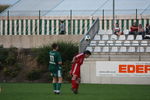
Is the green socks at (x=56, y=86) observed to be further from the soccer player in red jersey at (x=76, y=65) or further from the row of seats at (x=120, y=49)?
the row of seats at (x=120, y=49)

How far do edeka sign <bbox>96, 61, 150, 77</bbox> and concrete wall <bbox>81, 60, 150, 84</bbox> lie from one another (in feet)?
0.61

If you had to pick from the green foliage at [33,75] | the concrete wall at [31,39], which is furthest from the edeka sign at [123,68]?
the concrete wall at [31,39]

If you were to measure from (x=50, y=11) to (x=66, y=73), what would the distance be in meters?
10.5

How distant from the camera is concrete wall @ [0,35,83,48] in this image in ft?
152

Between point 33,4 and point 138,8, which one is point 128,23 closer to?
point 138,8

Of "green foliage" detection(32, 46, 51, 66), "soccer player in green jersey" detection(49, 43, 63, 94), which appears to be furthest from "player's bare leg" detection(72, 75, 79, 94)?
"green foliage" detection(32, 46, 51, 66)

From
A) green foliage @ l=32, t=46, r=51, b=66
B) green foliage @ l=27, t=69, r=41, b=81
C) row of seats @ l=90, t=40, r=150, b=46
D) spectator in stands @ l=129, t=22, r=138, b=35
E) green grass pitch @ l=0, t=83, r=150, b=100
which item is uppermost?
spectator in stands @ l=129, t=22, r=138, b=35

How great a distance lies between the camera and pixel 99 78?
3831cm

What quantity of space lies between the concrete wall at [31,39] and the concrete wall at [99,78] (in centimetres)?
700

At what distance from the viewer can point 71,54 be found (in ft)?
141

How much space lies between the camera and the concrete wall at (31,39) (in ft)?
152

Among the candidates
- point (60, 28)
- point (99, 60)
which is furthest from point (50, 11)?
point (99, 60)

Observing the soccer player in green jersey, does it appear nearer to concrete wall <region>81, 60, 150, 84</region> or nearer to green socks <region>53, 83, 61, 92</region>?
green socks <region>53, 83, 61, 92</region>

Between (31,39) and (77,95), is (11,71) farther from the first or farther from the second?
(77,95)
